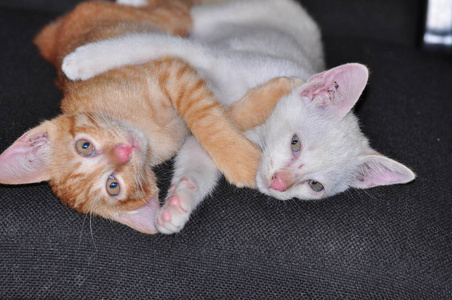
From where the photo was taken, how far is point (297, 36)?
7.93 feet

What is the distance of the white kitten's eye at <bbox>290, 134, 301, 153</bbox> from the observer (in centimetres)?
170

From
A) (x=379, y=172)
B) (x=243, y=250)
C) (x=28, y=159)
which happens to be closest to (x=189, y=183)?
(x=243, y=250)

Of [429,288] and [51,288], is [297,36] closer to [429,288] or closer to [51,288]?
[429,288]

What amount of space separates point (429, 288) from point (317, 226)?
406mm

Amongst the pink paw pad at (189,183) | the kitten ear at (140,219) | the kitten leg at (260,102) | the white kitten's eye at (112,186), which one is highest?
the kitten leg at (260,102)

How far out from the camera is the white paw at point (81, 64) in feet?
5.68

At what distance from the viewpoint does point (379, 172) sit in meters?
1.71

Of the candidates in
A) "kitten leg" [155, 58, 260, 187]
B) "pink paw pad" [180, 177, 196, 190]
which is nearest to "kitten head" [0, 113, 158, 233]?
"pink paw pad" [180, 177, 196, 190]

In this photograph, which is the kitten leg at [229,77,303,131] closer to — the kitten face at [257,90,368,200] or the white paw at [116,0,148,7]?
the kitten face at [257,90,368,200]

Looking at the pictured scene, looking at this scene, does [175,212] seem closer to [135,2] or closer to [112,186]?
[112,186]

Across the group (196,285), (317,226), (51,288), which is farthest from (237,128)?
(51,288)

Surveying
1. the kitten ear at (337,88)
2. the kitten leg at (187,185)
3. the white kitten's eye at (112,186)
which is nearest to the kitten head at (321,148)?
the kitten ear at (337,88)

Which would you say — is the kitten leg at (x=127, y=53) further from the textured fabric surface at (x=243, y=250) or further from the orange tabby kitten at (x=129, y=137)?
the textured fabric surface at (x=243, y=250)

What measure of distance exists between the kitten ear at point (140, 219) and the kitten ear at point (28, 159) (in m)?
0.28
